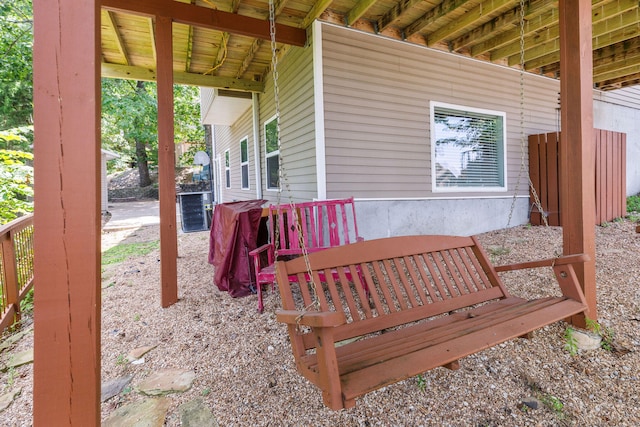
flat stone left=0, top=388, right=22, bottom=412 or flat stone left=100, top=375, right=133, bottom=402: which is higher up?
flat stone left=100, top=375, right=133, bottom=402

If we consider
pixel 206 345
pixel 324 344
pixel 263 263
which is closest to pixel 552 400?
pixel 324 344

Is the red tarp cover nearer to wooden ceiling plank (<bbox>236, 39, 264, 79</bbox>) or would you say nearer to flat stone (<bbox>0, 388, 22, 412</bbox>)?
flat stone (<bbox>0, 388, 22, 412</bbox>)

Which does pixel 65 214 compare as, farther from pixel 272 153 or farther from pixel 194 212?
pixel 194 212

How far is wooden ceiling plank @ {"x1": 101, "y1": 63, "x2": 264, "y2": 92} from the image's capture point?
5084mm

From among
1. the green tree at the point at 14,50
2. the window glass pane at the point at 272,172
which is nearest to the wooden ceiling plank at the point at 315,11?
the window glass pane at the point at 272,172

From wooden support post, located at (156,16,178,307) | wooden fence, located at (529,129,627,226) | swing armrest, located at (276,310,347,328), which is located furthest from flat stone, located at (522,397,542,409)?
wooden fence, located at (529,129,627,226)

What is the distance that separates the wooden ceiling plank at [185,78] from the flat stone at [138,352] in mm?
4612

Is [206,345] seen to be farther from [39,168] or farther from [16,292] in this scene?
[16,292]

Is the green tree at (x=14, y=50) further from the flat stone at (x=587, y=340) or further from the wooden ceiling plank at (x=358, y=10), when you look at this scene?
the flat stone at (x=587, y=340)

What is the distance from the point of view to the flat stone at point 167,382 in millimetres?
1838

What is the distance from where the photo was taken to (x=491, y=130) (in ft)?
19.3

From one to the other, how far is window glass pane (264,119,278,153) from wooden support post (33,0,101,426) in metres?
4.82

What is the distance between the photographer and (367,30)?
457 cm

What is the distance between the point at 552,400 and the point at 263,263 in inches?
110
